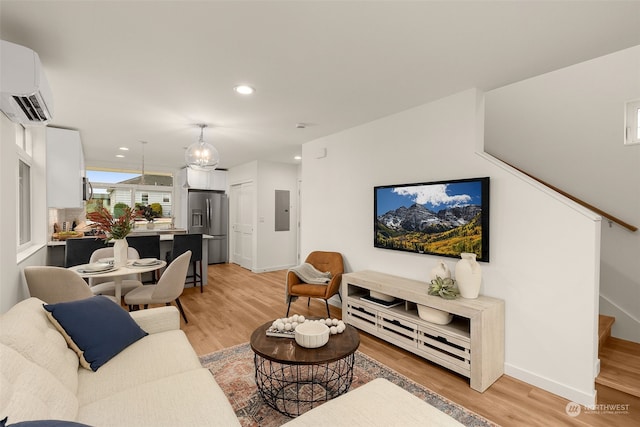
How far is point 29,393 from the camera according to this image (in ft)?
3.68

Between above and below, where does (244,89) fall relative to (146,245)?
above

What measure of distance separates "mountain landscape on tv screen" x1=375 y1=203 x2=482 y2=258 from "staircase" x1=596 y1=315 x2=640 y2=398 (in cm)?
121

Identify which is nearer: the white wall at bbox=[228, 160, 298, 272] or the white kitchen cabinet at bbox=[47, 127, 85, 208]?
the white kitchen cabinet at bbox=[47, 127, 85, 208]

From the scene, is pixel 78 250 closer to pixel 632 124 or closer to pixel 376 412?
pixel 376 412

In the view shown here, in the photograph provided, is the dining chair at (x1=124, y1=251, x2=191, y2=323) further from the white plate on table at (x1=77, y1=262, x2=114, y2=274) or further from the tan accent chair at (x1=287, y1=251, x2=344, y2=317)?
the tan accent chair at (x1=287, y1=251, x2=344, y2=317)

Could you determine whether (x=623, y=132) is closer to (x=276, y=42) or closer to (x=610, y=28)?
(x=610, y=28)

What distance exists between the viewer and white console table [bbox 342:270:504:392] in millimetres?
2311

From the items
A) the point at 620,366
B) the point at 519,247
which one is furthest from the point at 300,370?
the point at 620,366

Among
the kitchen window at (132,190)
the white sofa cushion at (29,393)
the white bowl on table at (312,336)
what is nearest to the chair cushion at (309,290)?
the white bowl on table at (312,336)

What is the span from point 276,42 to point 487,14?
1.27 metres

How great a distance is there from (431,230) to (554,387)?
4.97ft

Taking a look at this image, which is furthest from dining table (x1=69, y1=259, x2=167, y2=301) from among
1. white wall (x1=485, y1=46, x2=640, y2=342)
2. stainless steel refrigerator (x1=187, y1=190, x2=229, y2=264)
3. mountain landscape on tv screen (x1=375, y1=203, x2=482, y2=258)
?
white wall (x1=485, y1=46, x2=640, y2=342)

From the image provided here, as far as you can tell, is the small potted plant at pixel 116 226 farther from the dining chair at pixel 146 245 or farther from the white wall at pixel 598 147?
the white wall at pixel 598 147

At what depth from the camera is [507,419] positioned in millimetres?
1978
